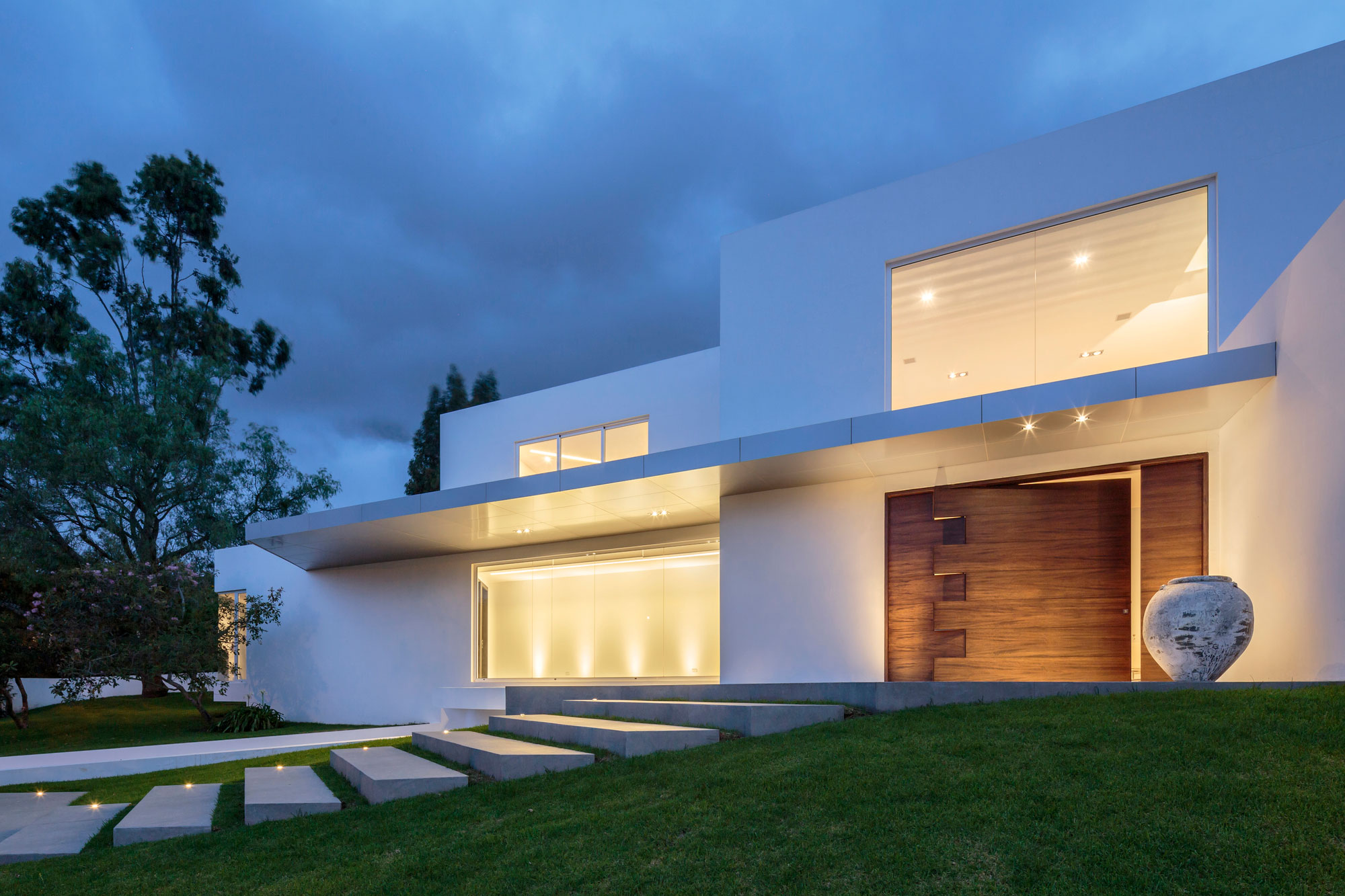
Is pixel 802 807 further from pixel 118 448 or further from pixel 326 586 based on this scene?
pixel 118 448

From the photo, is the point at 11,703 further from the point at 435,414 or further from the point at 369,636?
the point at 435,414

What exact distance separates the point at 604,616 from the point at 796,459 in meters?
6.29

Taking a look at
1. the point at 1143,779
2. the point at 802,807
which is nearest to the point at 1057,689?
the point at 1143,779

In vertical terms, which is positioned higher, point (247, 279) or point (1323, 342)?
point (247, 279)

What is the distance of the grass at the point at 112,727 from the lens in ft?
46.1

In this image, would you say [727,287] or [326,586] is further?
[326,586]

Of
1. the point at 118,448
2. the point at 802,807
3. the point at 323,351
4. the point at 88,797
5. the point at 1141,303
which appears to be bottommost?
the point at 88,797

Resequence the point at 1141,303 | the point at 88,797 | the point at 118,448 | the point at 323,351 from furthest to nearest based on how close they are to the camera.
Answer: the point at 323,351, the point at 118,448, the point at 1141,303, the point at 88,797

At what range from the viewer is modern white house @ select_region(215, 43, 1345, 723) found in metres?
6.83

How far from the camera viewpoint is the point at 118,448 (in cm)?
1936

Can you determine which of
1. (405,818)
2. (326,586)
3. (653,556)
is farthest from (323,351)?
(405,818)

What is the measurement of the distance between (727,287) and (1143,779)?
8393 mm

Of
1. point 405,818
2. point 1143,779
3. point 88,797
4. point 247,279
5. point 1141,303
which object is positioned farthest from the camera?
point 247,279

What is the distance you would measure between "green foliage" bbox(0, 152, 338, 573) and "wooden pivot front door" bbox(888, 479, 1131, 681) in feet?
49.2
